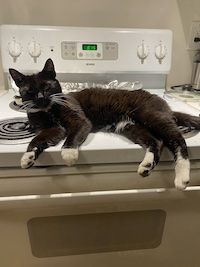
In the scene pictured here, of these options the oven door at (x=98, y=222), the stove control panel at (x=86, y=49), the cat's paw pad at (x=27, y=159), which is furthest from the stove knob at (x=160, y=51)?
the cat's paw pad at (x=27, y=159)

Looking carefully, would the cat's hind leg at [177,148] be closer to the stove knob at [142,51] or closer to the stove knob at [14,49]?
the stove knob at [142,51]

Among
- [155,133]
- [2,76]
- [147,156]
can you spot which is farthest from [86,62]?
[147,156]

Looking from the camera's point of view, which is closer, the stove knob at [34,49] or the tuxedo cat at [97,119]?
the tuxedo cat at [97,119]

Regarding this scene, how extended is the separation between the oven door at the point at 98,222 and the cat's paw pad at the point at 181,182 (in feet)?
0.12

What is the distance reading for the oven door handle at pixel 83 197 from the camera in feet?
2.13

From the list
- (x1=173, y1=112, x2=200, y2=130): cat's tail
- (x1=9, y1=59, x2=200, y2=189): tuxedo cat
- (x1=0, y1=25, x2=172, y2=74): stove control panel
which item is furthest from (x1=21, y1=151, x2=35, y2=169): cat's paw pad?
(x1=0, y1=25, x2=172, y2=74): stove control panel

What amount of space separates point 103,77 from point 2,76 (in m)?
0.46

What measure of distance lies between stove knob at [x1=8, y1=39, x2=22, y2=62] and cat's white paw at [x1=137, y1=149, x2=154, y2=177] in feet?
2.40

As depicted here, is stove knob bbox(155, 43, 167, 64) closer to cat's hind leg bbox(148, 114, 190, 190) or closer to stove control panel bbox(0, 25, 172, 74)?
stove control panel bbox(0, 25, 172, 74)

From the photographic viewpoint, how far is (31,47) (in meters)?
1.09

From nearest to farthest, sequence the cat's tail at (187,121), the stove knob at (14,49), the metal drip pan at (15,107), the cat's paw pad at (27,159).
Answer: the cat's paw pad at (27,159), the cat's tail at (187,121), the metal drip pan at (15,107), the stove knob at (14,49)

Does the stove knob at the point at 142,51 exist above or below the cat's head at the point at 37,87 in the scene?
above

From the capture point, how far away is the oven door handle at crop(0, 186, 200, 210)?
0.65 meters

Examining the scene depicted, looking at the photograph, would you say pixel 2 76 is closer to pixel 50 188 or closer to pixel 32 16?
pixel 32 16
